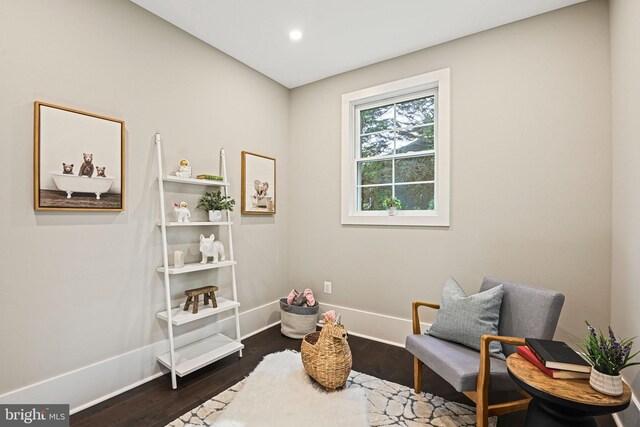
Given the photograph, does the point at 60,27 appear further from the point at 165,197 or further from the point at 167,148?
the point at 165,197

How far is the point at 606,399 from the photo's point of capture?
1161mm

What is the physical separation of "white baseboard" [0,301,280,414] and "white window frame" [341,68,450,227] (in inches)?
74.9

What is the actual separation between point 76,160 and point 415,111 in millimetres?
2790

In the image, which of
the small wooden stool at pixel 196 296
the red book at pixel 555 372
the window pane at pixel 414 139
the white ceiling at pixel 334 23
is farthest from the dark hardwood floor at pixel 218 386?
the white ceiling at pixel 334 23

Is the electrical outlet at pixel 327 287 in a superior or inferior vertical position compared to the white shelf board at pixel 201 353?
superior

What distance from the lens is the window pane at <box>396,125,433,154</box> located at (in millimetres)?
2896

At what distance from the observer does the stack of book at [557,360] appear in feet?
4.24

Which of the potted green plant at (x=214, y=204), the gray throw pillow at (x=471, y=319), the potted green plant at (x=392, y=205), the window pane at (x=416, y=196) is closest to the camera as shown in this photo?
the gray throw pillow at (x=471, y=319)

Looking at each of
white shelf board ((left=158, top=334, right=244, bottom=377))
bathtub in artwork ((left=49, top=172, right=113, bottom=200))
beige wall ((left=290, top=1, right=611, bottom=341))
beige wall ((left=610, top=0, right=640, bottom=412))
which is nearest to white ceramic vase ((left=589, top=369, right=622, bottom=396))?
beige wall ((left=610, top=0, right=640, bottom=412))

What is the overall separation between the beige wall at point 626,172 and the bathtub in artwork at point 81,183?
317 centimetres

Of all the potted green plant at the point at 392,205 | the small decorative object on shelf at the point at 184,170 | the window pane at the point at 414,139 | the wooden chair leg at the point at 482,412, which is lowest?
the wooden chair leg at the point at 482,412

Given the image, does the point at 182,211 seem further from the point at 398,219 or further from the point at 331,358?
the point at 398,219

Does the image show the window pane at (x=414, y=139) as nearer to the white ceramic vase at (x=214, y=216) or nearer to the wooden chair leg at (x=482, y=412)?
the white ceramic vase at (x=214, y=216)

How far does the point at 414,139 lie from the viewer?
2975 millimetres
